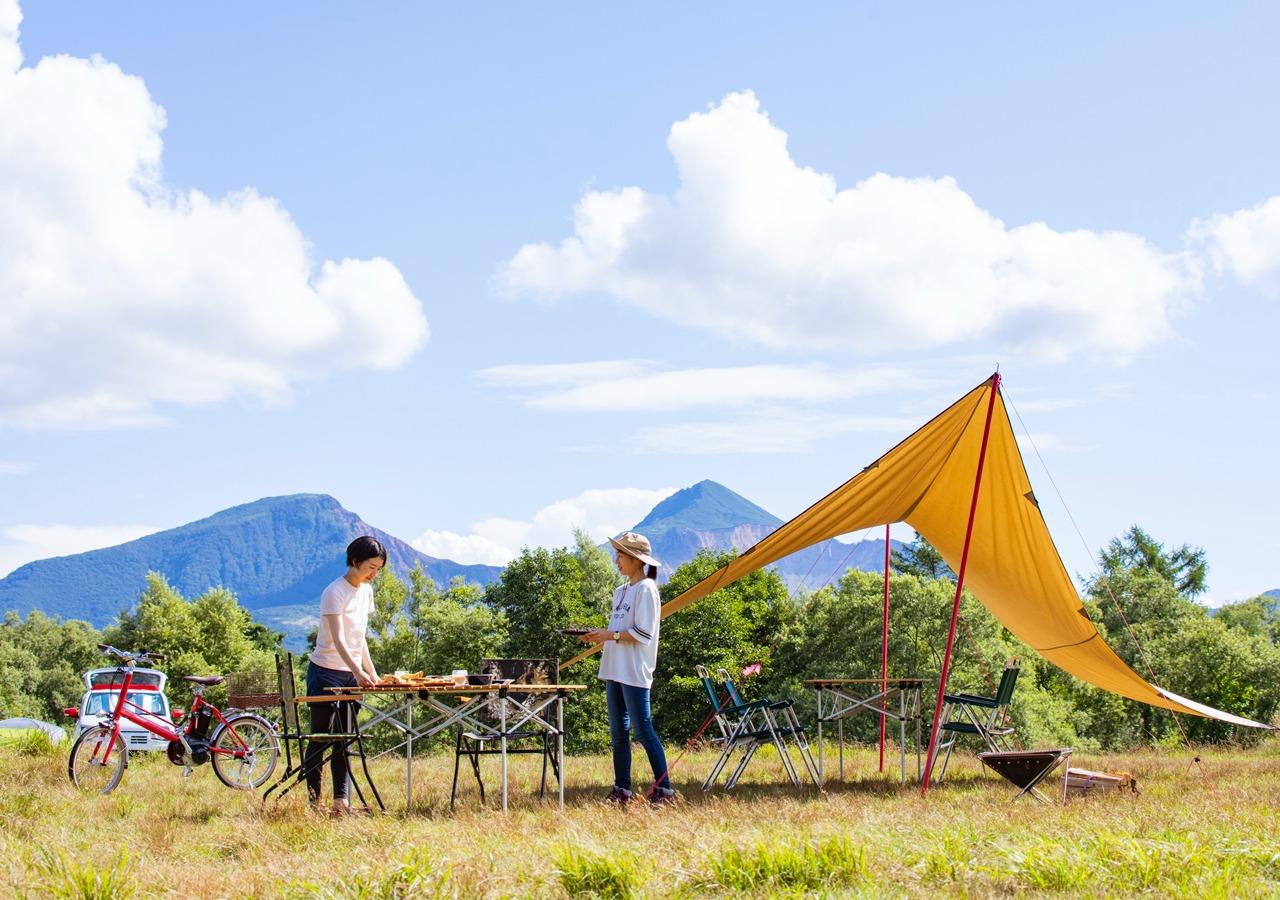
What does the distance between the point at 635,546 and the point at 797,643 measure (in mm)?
25198

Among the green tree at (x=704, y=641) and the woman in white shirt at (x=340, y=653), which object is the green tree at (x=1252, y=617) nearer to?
the green tree at (x=704, y=641)

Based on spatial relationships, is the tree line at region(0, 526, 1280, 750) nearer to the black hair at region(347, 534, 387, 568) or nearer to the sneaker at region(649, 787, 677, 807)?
the sneaker at region(649, 787, 677, 807)

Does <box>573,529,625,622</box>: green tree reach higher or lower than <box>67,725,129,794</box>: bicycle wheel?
higher

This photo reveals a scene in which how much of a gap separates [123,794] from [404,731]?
2223mm

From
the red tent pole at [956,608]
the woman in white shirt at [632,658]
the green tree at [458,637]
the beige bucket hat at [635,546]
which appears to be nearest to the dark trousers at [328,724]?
the woman in white shirt at [632,658]

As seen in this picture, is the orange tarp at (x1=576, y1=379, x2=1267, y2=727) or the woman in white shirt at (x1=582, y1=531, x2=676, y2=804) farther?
the orange tarp at (x1=576, y1=379, x2=1267, y2=727)

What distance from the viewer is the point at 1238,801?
5605 millimetres

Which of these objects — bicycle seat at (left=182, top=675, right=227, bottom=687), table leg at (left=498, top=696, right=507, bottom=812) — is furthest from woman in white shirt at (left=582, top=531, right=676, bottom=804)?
bicycle seat at (left=182, top=675, right=227, bottom=687)

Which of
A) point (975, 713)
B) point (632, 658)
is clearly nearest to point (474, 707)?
point (632, 658)

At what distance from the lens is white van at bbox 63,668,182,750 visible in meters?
7.97

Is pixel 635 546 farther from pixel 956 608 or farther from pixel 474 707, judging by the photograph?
pixel 956 608

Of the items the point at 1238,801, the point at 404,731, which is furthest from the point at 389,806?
the point at 1238,801

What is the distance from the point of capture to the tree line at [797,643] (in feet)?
87.6

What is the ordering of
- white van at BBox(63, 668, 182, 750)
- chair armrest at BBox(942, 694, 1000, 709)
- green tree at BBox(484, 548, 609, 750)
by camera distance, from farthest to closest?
1. green tree at BBox(484, 548, 609, 750)
2. white van at BBox(63, 668, 182, 750)
3. chair armrest at BBox(942, 694, 1000, 709)
